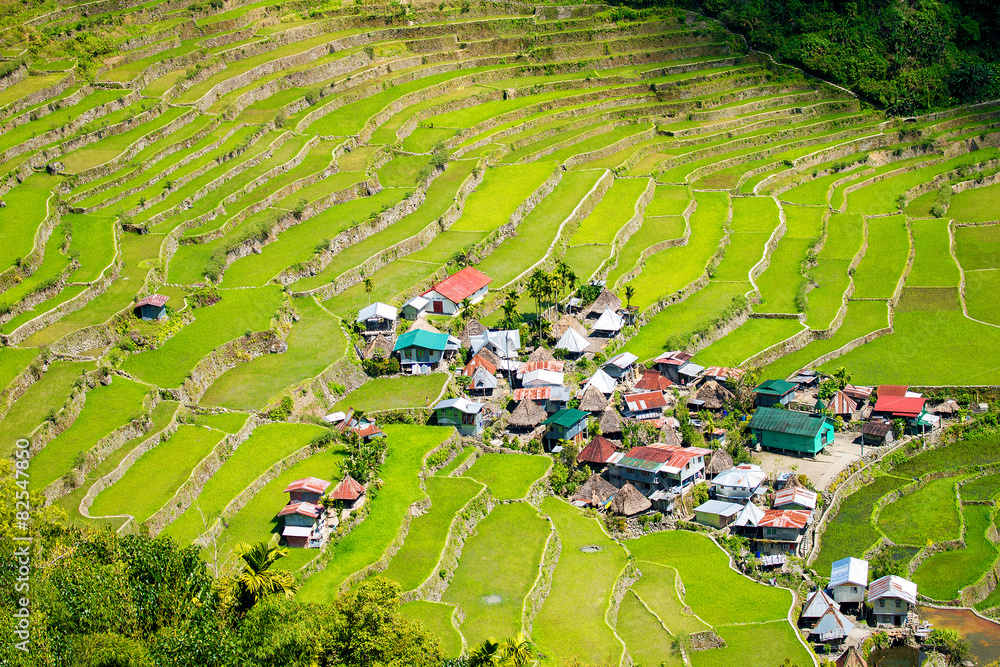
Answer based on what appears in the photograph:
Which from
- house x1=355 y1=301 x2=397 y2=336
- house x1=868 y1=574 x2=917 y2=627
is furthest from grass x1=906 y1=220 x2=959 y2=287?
house x1=355 y1=301 x2=397 y2=336

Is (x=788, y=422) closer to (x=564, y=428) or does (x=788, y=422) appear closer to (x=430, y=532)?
(x=564, y=428)

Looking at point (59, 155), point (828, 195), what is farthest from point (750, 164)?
point (59, 155)

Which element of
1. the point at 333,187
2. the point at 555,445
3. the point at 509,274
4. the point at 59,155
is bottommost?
the point at 555,445

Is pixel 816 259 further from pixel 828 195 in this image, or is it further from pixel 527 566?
pixel 527 566

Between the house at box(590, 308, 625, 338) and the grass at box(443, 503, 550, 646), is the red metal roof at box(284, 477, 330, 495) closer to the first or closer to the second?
the grass at box(443, 503, 550, 646)

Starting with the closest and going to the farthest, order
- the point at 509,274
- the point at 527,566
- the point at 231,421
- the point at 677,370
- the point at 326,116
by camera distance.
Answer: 1. the point at 527,566
2. the point at 231,421
3. the point at 677,370
4. the point at 509,274
5. the point at 326,116

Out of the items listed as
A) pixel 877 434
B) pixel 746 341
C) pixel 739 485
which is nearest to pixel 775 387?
pixel 877 434
